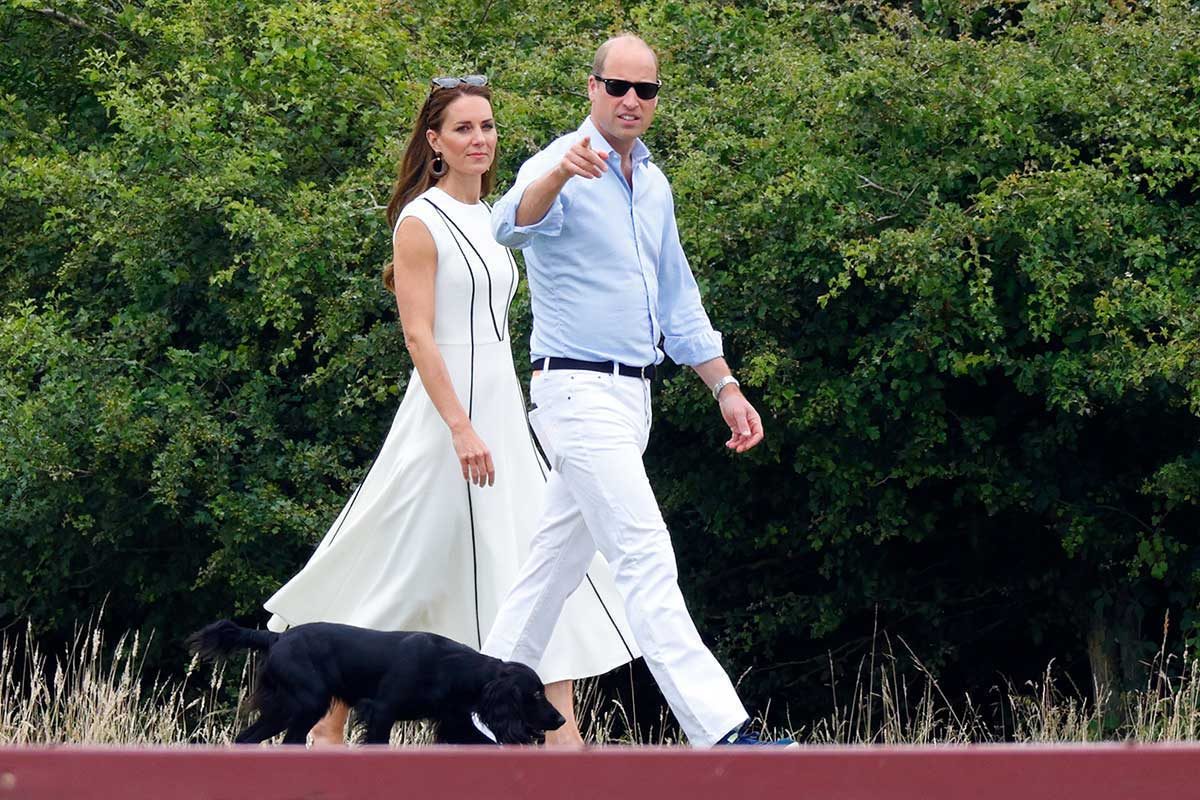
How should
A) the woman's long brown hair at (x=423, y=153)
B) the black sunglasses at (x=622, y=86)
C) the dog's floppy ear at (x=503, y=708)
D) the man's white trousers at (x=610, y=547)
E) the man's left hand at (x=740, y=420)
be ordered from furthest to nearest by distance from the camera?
the woman's long brown hair at (x=423, y=153) → the man's left hand at (x=740, y=420) → the black sunglasses at (x=622, y=86) → the man's white trousers at (x=610, y=547) → the dog's floppy ear at (x=503, y=708)

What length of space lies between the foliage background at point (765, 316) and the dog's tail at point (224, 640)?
290 centimetres

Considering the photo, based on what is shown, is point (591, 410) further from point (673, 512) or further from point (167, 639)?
point (167, 639)

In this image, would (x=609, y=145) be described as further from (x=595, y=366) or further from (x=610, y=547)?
(x=610, y=547)

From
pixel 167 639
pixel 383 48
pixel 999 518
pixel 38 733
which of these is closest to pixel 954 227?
pixel 999 518

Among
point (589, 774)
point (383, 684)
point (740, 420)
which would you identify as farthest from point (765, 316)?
point (589, 774)

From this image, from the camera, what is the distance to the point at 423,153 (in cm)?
559

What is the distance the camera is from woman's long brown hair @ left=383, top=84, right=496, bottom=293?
5496 millimetres

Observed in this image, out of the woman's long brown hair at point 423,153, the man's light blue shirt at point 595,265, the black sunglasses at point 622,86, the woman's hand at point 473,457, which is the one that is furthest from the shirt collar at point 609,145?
the woman's hand at point 473,457

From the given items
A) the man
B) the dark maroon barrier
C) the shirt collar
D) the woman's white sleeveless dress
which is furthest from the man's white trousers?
the dark maroon barrier

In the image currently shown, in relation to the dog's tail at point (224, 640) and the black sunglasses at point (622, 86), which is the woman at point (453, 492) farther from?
the black sunglasses at point (622, 86)

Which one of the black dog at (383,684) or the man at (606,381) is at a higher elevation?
the man at (606,381)

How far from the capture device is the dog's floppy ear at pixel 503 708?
179 inches

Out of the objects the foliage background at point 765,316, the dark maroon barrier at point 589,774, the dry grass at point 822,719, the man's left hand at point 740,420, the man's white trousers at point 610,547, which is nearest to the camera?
the dark maroon barrier at point 589,774

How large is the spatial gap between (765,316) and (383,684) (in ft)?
10.7
